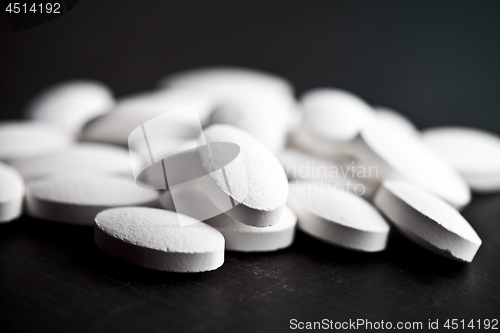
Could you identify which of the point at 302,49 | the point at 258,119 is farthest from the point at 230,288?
the point at 302,49

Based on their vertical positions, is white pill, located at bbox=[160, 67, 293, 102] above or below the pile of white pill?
above

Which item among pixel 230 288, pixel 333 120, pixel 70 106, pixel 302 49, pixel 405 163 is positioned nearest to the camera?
pixel 230 288

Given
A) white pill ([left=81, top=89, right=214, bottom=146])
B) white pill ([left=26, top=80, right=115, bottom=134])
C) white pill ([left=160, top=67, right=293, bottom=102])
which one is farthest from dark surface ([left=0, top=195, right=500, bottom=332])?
white pill ([left=160, top=67, right=293, bottom=102])

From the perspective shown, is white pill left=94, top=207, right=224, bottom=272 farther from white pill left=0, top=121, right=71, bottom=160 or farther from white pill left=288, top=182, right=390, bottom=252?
white pill left=0, top=121, right=71, bottom=160

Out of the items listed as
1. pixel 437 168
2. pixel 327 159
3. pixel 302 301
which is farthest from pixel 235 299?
pixel 437 168

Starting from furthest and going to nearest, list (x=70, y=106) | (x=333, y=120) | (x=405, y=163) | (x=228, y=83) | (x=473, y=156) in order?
(x=228, y=83) < (x=70, y=106) < (x=473, y=156) < (x=333, y=120) < (x=405, y=163)

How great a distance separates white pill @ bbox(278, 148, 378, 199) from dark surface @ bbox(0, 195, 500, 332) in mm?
173

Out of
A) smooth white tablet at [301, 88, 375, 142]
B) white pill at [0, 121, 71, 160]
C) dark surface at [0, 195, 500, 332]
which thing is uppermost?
smooth white tablet at [301, 88, 375, 142]

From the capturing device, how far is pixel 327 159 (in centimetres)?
138

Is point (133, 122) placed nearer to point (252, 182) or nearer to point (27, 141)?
point (27, 141)

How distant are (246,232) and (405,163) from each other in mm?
479

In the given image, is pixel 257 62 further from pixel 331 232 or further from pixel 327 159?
pixel 331 232

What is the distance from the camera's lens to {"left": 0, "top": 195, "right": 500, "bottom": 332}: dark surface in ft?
2.60

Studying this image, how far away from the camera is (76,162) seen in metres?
1.31
